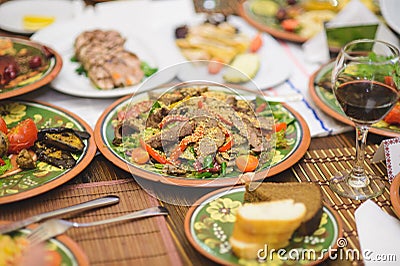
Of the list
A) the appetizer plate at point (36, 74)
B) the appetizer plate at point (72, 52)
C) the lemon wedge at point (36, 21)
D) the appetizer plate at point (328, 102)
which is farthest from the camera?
the lemon wedge at point (36, 21)

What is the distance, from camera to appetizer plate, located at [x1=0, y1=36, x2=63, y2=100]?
2.21m

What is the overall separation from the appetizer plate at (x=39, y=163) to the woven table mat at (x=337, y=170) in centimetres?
71

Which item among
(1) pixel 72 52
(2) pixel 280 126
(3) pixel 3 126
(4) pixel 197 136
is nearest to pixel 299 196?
(4) pixel 197 136

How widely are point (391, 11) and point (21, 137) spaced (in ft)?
6.43

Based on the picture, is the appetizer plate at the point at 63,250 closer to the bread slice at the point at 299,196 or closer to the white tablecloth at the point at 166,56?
the bread slice at the point at 299,196

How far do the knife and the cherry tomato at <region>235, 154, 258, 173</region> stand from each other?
0.39 m

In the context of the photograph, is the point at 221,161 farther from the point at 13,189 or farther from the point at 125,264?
the point at 13,189

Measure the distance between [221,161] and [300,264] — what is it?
1.58 ft

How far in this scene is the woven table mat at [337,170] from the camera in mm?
1680

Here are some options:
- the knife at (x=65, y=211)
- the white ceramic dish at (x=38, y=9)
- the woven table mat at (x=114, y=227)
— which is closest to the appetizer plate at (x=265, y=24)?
the white ceramic dish at (x=38, y=9)

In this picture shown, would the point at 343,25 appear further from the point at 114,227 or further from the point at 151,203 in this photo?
the point at 114,227

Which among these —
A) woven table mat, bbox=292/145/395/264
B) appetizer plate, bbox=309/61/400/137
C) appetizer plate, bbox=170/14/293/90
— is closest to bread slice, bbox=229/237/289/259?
woven table mat, bbox=292/145/395/264

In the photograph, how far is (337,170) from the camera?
193cm

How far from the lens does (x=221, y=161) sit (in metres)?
1.81
